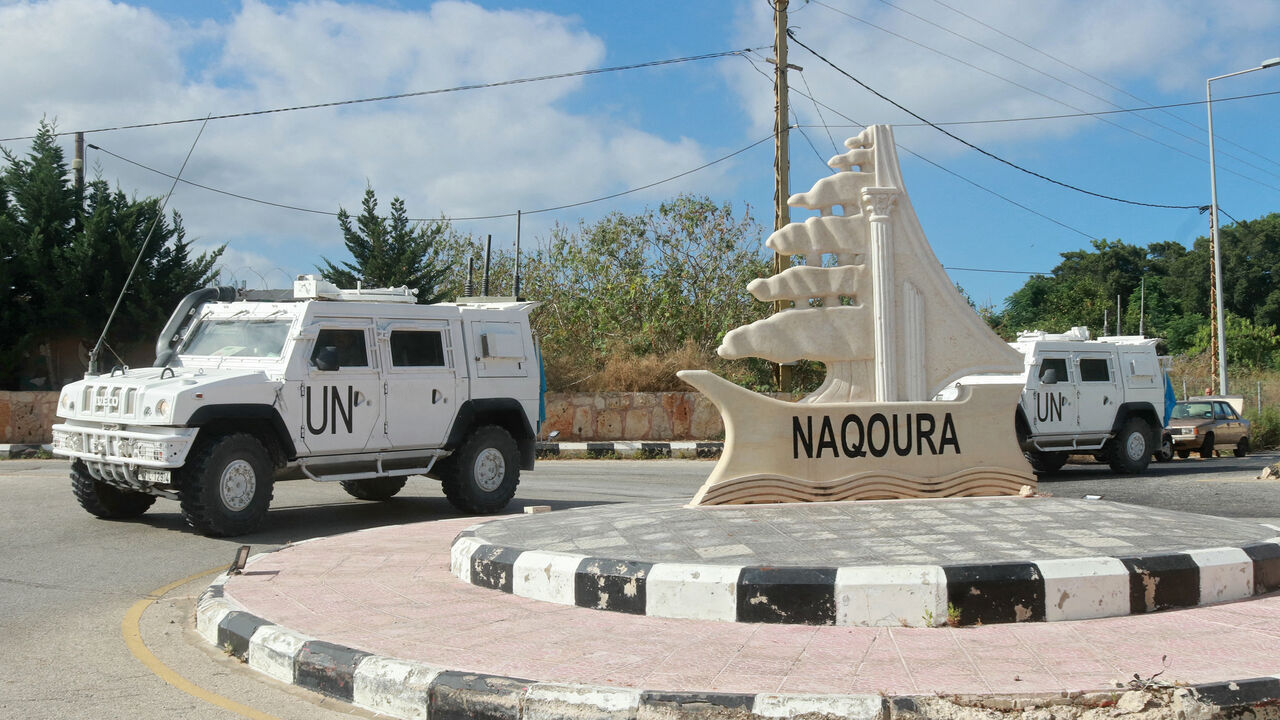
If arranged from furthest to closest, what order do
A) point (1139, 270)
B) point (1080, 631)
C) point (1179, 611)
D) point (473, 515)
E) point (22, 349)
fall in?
1. point (1139, 270)
2. point (22, 349)
3. point (473, 515)
4. point (1179, 611)
5. point (1080, 631)

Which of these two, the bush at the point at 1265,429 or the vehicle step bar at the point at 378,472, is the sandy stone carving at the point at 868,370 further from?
the bush at the point at 1265,429

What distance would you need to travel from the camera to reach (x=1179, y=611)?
5.16 m

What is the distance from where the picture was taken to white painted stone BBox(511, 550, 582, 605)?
5449 millimetres

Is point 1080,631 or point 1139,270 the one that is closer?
point 1080,631

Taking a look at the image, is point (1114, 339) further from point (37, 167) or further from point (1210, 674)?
point (37, 167)

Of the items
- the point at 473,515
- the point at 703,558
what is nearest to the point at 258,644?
the point at 703,558

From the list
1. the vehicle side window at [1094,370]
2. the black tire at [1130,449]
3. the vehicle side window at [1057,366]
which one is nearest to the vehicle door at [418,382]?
the vehicle side window at [1057,366]

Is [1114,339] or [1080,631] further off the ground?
[1114,339]

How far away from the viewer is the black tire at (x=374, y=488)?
1180cm

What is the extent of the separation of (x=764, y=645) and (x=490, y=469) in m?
6.77

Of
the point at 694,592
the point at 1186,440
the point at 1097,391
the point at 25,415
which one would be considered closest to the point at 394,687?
the point at 694,592

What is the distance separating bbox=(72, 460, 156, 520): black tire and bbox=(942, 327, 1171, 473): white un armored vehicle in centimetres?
1139

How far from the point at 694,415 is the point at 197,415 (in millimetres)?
14725

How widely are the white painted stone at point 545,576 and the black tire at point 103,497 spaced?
18.4ft
